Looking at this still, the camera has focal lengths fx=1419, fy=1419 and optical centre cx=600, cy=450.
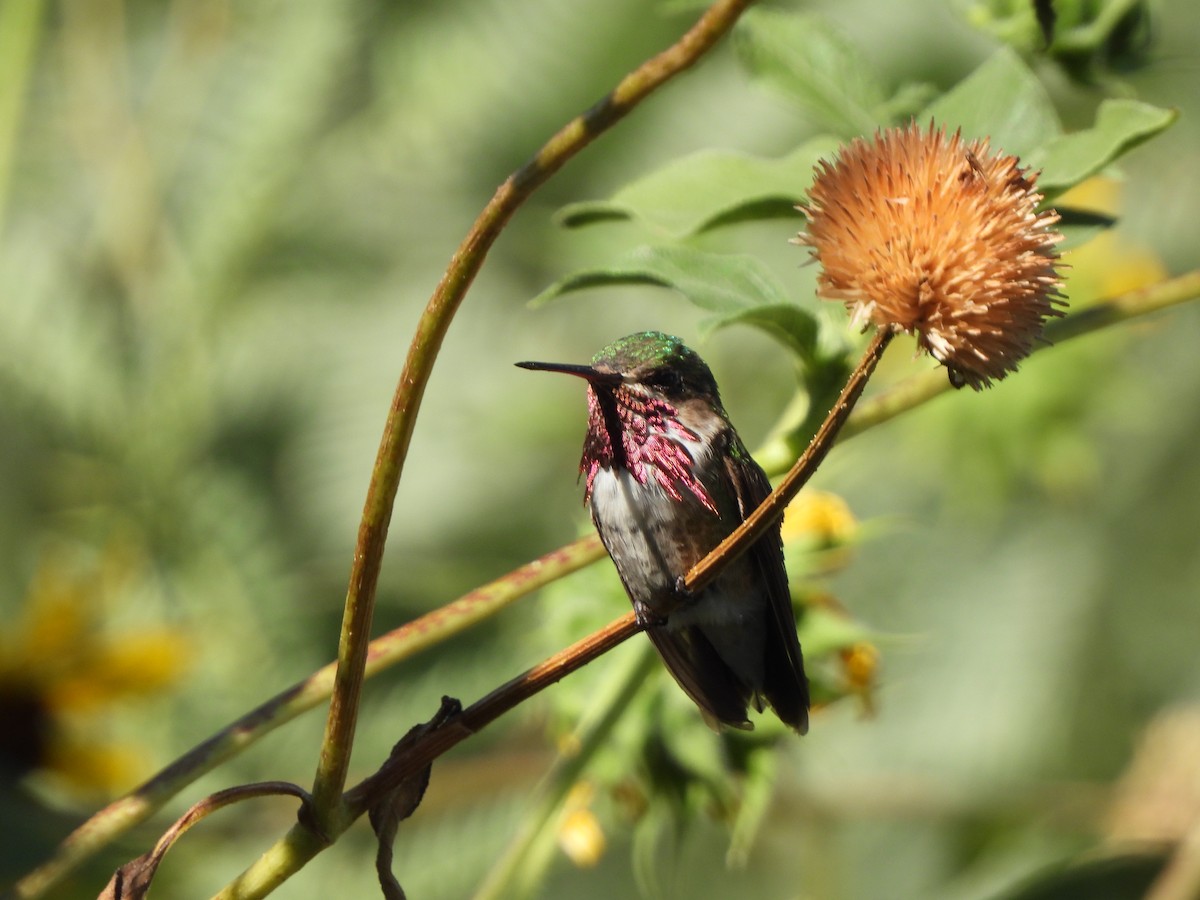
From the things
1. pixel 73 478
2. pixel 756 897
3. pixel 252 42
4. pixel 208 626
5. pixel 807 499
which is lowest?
pixel 807 499

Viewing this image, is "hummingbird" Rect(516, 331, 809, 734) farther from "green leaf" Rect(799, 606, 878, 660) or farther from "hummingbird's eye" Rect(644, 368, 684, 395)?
"green leaf" Rect(799, 606, 878, 660)

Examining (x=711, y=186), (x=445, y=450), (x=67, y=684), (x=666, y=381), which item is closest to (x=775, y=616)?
(x=666, y=381)

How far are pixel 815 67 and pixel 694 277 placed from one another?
0.84 ft

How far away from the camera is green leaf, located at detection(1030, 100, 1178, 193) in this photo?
816 mm

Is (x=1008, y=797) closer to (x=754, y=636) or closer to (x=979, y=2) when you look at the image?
(x=754, y=636)

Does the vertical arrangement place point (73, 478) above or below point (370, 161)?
below

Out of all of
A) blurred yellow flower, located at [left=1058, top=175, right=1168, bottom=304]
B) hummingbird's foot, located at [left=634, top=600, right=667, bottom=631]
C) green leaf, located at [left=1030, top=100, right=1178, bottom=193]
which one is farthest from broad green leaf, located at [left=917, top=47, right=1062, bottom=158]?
blurred yellow flower, located at [left=1058, top=175, right=1168, bottom=304]

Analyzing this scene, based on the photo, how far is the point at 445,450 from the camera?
2881 mm

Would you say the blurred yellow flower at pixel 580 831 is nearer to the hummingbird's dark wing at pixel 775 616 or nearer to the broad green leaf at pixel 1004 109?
the hummingbird's dark wing at pixel 775 616

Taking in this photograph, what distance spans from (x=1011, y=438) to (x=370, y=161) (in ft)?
5.06

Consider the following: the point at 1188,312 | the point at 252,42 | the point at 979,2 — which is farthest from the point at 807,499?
the point at 1188,312

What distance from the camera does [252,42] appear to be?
2268 millimetres

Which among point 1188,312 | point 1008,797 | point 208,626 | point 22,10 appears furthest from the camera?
point 1188,312

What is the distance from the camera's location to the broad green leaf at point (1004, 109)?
89 cm
